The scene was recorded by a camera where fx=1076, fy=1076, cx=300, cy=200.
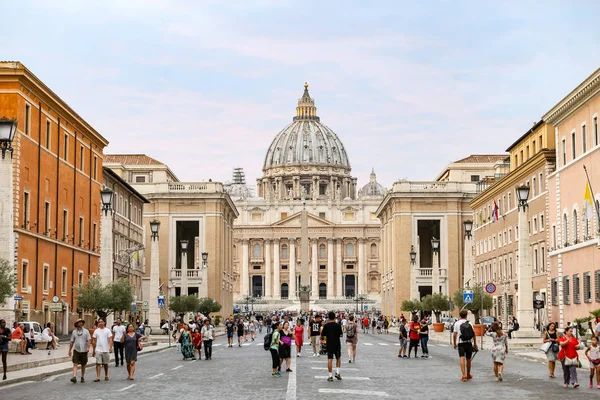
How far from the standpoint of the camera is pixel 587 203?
5362 centimetres

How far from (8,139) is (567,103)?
36.9m

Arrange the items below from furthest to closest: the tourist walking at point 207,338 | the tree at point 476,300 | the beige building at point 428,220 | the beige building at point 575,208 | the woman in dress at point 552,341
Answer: the beige building at point 428,220 < the tree at point 476,300 < the beige building at point 575,208 < the tourist walking at point 207,338 < the woman in dress at point 552,341

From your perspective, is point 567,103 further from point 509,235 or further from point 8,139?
point 8,139

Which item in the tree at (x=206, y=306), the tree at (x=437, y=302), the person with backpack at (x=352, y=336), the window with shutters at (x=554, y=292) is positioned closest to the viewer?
the person with backpack at (x=352, y=336)

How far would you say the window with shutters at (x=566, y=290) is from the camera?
195 feet

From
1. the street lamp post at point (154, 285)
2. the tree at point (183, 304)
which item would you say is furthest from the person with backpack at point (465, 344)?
the tree at point (183, 304)

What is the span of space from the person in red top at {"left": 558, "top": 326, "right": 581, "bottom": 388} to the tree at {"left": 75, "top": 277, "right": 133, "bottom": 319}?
1135 inches

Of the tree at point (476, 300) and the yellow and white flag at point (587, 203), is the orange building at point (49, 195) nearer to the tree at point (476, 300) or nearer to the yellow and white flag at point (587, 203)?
the tree at point (476, 300)

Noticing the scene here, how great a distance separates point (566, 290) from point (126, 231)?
4272 centimetres

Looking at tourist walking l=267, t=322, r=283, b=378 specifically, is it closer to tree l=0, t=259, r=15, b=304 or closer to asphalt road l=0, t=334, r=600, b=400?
asphalt road l=0, t=334, r=600, b=400

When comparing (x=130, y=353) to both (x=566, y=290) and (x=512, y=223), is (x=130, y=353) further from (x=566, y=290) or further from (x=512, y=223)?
(x=512, y=223)

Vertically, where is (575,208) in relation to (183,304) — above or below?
above

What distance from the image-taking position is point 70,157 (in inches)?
2532

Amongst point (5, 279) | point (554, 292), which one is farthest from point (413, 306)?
point (5, 279)
